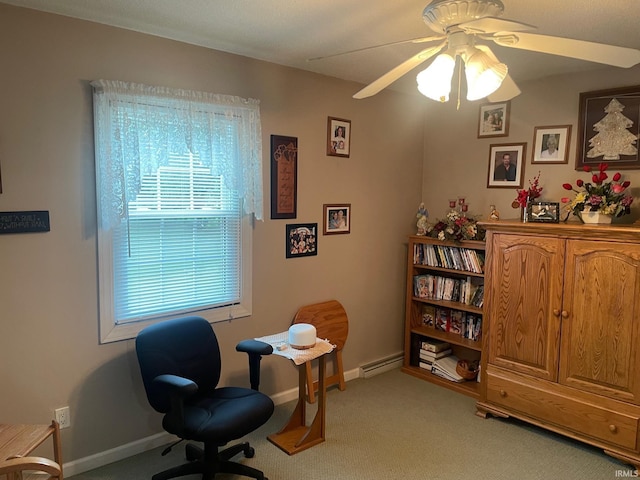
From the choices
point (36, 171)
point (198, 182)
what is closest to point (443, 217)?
point (198, 182)

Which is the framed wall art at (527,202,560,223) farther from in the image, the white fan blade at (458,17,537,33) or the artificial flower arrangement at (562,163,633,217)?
the white fan blade at (458,17,537,33)

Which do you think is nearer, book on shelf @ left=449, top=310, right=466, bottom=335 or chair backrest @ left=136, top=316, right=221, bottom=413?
chair backrest @ left=136, top=316, right=221, bottom=413

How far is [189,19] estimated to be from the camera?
7.85 feet

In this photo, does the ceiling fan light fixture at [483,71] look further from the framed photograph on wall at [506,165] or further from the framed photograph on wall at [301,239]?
the framed photograph on wall at [506,165]

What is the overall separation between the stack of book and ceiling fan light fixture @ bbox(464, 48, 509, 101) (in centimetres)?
271

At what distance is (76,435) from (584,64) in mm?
3877

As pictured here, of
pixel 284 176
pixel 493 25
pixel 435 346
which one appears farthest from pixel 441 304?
pixel 493 25

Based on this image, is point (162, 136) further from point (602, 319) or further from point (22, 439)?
point (602, 319)

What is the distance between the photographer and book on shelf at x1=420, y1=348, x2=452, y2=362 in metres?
3.98

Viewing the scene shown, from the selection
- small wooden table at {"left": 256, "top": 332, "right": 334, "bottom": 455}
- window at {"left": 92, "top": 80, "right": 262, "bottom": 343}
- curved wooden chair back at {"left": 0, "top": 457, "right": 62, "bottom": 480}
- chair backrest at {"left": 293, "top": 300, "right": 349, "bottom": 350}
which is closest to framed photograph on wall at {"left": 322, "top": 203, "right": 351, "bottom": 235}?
chair backrest at {"left": 293, "top": 300, "right": 349, "bottom": 350}

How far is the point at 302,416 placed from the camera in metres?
3.04

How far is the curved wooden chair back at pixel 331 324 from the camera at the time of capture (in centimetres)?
347

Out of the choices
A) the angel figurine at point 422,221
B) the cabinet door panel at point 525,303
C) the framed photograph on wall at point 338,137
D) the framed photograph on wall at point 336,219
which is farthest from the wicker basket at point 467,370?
the framed photograph on wall at point 338,137

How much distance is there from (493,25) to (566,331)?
2.10 m
